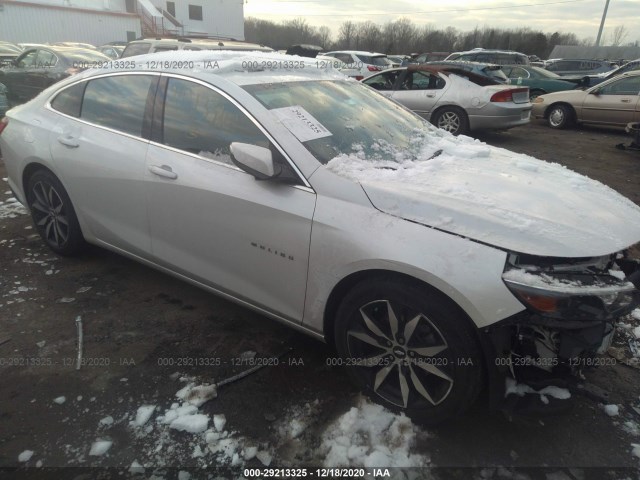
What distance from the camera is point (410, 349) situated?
6.88 ft

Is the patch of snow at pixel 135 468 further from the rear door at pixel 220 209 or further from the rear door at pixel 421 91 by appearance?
the rear door at pixel 421 91

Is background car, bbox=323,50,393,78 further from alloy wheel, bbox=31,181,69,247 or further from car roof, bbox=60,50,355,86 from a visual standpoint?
alloy wheel, bbox=31,181,69,247

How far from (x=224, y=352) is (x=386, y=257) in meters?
1.30

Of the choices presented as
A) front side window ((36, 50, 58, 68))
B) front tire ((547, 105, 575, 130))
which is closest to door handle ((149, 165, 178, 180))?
front side window ((36, 50, 58, 68))

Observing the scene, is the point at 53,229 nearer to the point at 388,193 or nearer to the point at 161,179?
the point at 161,179


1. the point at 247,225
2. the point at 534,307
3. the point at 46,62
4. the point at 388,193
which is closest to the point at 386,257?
the point at 388,193

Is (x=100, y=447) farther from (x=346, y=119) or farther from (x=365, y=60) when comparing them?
(x=365, y=60)

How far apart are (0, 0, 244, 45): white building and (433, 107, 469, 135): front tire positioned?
29.8 m

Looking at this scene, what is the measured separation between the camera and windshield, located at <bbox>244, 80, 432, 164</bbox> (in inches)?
98.0

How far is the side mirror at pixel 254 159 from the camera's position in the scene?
2219mm

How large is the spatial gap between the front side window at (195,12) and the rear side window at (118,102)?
44.9m

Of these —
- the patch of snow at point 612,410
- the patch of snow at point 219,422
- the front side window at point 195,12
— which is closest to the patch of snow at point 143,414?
the patch of snow at point 219,422

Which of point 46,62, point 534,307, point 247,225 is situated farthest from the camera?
point 46,62

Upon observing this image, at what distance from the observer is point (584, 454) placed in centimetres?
211
